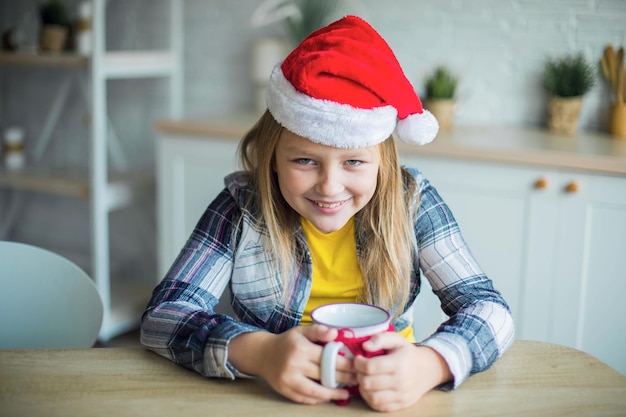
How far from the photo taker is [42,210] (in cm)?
388

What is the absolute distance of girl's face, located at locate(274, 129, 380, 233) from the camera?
1.30 m

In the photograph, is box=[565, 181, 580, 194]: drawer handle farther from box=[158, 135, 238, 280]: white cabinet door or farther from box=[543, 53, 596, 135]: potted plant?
box=[158, 135, 238, 280]: white cabinet door

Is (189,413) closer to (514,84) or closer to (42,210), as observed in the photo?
(514,84)

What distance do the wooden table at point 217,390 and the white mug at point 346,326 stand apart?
0.21 feet

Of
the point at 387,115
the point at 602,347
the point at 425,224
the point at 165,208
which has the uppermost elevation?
the point at 387,115

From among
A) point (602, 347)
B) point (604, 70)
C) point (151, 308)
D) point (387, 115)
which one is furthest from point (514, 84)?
point (151, 308)

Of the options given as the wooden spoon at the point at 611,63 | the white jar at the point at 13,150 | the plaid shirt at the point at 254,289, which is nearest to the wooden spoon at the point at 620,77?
the wooden spoon at the point at 611,63

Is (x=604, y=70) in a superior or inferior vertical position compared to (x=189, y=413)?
superior

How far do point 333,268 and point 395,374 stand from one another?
1.49ft

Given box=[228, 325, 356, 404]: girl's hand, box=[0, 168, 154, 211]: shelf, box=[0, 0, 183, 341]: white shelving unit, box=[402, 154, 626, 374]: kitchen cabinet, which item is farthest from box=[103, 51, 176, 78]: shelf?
box=[228, 325, 356, 404]: girl's hand

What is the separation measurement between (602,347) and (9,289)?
5.10 feet

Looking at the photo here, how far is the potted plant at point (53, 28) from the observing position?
3070 millimetres

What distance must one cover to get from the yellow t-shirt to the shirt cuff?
296 millimetres

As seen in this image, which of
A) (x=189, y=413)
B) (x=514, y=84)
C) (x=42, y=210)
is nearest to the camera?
Result: (x=189, y=413)
